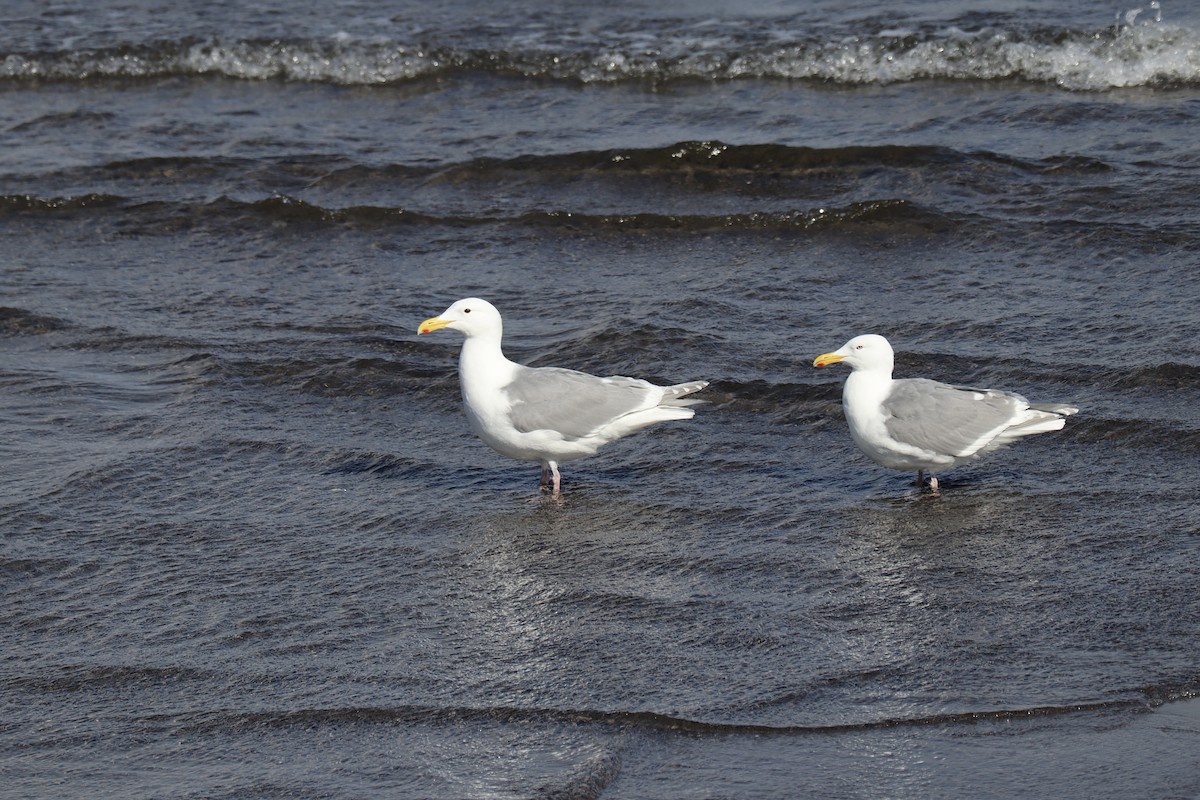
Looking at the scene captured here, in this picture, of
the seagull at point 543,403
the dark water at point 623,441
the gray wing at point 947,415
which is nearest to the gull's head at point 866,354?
the gray wing at point 947,415

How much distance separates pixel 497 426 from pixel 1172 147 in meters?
6.94

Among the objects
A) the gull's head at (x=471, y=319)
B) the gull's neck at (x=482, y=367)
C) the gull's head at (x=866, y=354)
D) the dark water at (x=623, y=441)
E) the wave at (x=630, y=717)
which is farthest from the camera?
the gull's head at (x=471, y=319)

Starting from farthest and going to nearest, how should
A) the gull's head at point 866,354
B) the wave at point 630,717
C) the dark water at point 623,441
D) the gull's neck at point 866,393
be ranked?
1. the gull's head at point 866,354
2. the gull's neck at point 866,393
3. the dark water at point 623,441
4. the wave at point 630,717

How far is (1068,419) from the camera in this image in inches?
312

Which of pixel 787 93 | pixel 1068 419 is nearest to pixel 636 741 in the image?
pixel 1068 419

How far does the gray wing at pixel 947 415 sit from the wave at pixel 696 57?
23.1ft

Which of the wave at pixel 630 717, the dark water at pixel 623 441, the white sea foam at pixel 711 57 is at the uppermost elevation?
the white sea foam at pixel 711 57

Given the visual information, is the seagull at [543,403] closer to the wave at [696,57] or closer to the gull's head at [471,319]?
the gull's head at [471,319]

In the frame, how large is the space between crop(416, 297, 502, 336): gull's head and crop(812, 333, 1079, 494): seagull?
174 cm

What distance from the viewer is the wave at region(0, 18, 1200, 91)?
1392cm

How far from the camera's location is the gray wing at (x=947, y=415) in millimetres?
7297

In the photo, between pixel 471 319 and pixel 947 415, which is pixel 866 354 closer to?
pixel 947 415

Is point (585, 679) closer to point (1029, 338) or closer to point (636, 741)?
point (636, 741)

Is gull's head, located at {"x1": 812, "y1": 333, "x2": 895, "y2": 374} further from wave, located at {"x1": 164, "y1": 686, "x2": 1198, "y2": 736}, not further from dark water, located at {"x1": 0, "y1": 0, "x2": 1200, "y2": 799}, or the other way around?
wave, located at {"x1": 164, "y1": 686, "x2": 1198, "y2": 736}
